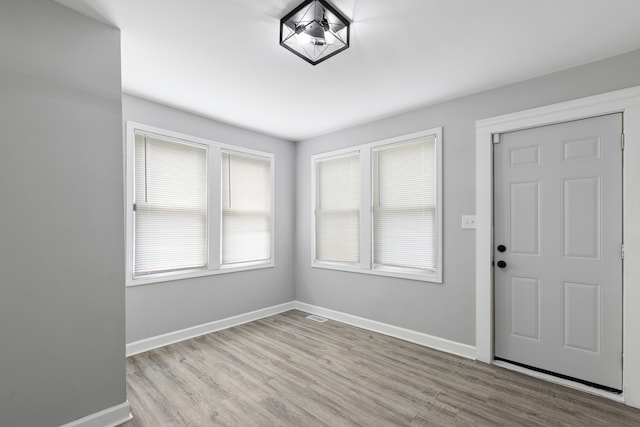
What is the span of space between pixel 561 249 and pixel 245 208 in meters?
3.52

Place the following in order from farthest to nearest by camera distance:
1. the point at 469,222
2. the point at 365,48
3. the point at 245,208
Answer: the point at 245,208, the point at 469,222, the point at 365,48

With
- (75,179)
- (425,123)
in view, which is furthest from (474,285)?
(75,179)

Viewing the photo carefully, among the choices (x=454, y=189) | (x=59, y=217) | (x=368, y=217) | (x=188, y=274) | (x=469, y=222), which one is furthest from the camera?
(x=368, y=217)

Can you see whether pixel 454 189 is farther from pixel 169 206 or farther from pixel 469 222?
pixel 169 206

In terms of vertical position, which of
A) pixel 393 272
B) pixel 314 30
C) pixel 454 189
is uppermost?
pixel 314 30

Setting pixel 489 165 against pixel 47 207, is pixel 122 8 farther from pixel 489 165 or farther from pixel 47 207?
pixel 489 165

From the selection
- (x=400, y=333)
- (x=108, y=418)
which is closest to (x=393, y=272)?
(x=400, y=333)

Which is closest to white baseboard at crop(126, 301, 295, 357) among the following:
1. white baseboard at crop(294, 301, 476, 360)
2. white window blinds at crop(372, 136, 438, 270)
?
white baseboard at crop(294, 301, 476, 360)

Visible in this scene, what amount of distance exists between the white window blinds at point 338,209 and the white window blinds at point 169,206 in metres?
1.64

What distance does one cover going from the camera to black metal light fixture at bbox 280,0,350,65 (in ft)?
5.77

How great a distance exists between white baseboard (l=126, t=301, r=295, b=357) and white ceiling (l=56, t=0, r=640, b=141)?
2.57 meters

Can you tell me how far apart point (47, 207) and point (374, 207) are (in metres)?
3.10

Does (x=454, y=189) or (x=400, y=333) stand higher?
(x=454, y=189)

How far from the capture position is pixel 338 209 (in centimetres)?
420
